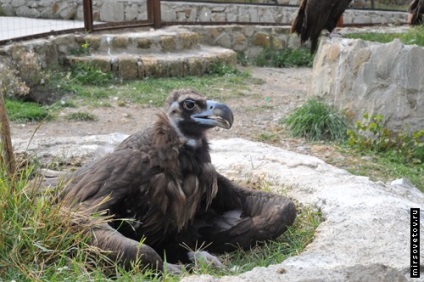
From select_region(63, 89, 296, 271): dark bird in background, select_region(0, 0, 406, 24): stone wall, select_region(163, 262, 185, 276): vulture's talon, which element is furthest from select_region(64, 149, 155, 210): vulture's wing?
select_region(0, 0, 406, 24): stone wall

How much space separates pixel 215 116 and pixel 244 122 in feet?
18.6

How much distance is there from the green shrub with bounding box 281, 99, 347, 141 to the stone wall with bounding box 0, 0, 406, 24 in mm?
8351

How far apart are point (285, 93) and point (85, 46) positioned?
11.1ft

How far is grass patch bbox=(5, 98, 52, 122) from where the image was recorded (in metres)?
8.91

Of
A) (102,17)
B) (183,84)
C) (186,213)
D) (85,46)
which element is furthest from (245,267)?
(102,17)

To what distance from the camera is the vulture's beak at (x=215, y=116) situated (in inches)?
149

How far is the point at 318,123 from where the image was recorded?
8.47m

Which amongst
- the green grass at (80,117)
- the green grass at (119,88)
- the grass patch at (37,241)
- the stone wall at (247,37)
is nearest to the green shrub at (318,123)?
the green grass at (119,88)

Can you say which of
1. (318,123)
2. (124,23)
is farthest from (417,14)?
(318,123)

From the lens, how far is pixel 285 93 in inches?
458

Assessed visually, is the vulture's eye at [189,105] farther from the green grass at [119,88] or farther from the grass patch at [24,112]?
the green grass at [119,88]

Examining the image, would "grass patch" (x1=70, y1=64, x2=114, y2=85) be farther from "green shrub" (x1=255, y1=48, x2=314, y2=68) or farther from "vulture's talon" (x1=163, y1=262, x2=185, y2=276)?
"vulture's talon" (x1=163, y1=262, x2=185, y2=276)

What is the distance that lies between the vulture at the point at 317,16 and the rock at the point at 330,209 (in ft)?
19.4

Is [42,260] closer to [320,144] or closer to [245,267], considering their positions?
[245,267]
